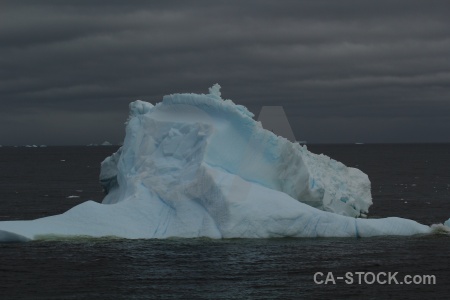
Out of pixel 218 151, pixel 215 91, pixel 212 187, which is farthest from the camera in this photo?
pixel 215 91

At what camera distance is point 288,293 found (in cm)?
2098

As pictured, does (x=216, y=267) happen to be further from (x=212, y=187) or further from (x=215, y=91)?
(x=215, y=91)

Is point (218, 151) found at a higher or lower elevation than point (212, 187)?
higher

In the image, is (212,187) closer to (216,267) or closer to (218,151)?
(218,151)

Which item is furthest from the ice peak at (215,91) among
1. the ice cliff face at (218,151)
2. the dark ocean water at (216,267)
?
the dark ocean water at (216,267)

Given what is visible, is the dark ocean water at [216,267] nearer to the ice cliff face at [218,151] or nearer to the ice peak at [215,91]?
the ice cliff face at [218,151]

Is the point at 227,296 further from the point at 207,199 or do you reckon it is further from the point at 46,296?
the point at 207,199

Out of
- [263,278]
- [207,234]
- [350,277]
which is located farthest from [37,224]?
[350,277]

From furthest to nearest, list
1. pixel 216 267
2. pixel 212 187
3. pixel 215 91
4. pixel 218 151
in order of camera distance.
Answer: pixel 215 91 → pixel 218 151 → pixel 212 187 → pixel 216 267

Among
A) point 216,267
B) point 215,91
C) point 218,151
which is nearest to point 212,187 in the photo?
point 218,151

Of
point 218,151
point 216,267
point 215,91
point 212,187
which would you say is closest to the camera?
point 216,267

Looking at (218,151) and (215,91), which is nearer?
(218,151)

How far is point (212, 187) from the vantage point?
1141 inches

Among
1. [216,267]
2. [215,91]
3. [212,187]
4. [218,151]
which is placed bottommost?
[216,267]
